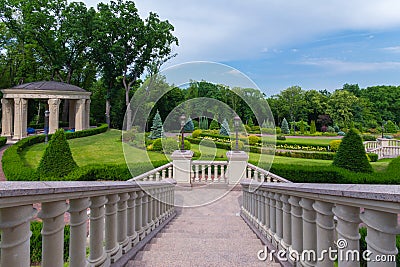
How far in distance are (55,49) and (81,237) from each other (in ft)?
112

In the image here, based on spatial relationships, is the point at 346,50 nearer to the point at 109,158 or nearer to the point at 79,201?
the point at 109,158

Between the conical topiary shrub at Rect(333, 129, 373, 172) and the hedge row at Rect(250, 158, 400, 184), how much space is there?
473 mm

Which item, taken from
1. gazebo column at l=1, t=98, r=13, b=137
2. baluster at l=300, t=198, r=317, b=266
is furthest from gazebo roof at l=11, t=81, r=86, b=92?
baluster at l=300, t=198, r=317, b=266

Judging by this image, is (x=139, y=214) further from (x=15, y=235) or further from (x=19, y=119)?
(x=19, y=119)

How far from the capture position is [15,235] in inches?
47.4

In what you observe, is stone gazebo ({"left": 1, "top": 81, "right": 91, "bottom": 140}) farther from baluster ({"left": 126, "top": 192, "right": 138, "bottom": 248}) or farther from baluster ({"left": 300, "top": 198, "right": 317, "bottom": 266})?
baluster ({"left": 300, "top": 198, "right": 317, "bottom": 266})

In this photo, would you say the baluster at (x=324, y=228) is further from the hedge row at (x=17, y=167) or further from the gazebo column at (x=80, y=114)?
the gazebo column at (x=80, y=114)

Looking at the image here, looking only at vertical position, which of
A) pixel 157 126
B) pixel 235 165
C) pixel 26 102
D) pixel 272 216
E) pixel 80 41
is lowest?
pixel 235 165

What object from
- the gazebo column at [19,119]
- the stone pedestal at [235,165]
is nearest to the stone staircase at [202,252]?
the stone pedestal at [235,165]

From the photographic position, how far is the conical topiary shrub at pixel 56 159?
9.62 metres

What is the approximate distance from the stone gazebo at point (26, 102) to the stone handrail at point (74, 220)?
23138mm

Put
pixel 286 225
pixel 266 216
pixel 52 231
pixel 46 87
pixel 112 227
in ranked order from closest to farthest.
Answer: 1. pixel 52 231
2. pixel 112 227
3. pixel 286 225
4. pixel 266 216
5. pixel 46 87

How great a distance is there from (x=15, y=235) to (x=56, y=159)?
31.6 ft

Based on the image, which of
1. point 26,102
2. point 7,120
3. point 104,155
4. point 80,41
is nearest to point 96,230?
point 104,155
